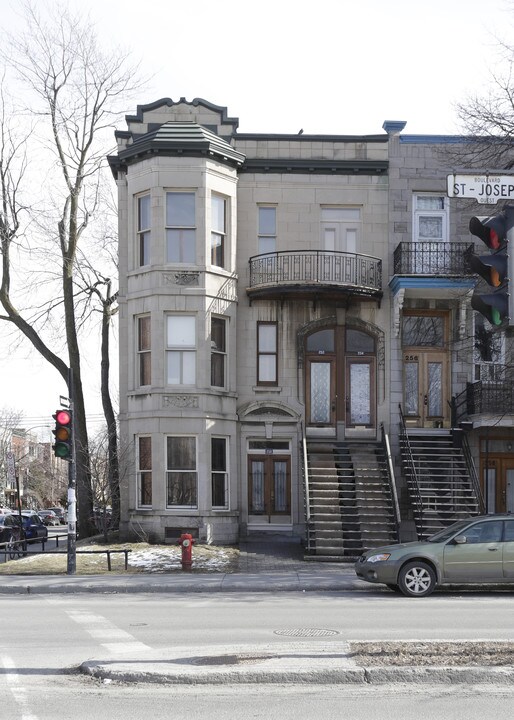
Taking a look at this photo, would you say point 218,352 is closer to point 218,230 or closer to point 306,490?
point 218,230

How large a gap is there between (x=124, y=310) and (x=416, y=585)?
506 inches

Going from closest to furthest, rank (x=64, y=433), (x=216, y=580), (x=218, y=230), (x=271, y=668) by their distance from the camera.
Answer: (x=271, y=668), (x=216, y=580), (x=64, y=433), (x=218, y=230)

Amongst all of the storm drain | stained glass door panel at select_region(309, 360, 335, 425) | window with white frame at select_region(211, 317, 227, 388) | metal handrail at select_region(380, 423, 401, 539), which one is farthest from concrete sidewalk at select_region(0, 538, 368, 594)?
the storm drain

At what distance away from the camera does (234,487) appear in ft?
84.6

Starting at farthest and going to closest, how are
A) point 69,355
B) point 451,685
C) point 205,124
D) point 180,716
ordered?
1. point 69,355
2. point 205,124
3. point 451,685
4. point 180,716

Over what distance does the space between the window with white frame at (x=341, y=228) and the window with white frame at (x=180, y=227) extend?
3.88 m

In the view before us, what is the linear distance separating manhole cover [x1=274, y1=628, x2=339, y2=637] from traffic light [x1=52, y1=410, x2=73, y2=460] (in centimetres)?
884

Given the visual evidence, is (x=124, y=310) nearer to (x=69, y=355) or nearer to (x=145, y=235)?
(x=145, y=235)

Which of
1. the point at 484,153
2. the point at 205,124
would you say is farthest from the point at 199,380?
the point at 484,153

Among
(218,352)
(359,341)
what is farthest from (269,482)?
(359,341)

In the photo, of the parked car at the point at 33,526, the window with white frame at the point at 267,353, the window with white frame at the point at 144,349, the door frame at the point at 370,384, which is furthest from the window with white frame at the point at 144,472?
the parked car at the point at 33,526

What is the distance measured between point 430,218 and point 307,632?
56.1 ft

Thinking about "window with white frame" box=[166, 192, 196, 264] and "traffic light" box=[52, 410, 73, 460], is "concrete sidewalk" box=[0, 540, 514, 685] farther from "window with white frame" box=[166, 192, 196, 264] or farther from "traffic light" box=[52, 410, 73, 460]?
"window with white frame" box=[166, 192, 196, 264]

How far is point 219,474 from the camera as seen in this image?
25.6 metres
